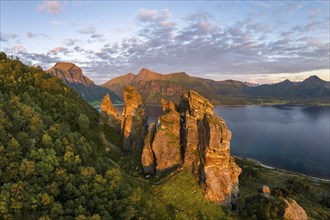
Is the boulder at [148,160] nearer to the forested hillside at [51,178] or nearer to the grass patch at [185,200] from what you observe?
the grass patch at [185,200]

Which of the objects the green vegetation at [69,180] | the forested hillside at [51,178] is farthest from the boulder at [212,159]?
the forested hillside at [51,178]

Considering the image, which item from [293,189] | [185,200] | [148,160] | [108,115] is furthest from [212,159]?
[293,189]

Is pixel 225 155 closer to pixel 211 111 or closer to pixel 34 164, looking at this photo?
pixel 211 111

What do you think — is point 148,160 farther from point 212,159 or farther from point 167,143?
point 212,159

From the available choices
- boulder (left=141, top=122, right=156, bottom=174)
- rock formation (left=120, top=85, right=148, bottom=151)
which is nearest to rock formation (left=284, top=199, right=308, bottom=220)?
boulder (left=141, top=122, right=156, bottom=174)

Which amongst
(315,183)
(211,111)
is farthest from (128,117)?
(315,183)

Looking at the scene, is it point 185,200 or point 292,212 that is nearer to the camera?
point 292,212

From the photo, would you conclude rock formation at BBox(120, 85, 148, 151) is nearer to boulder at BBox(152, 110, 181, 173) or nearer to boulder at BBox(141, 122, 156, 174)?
boulder at BBox(141, 122, 156, 174)

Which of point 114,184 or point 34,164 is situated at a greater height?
point 34,164
